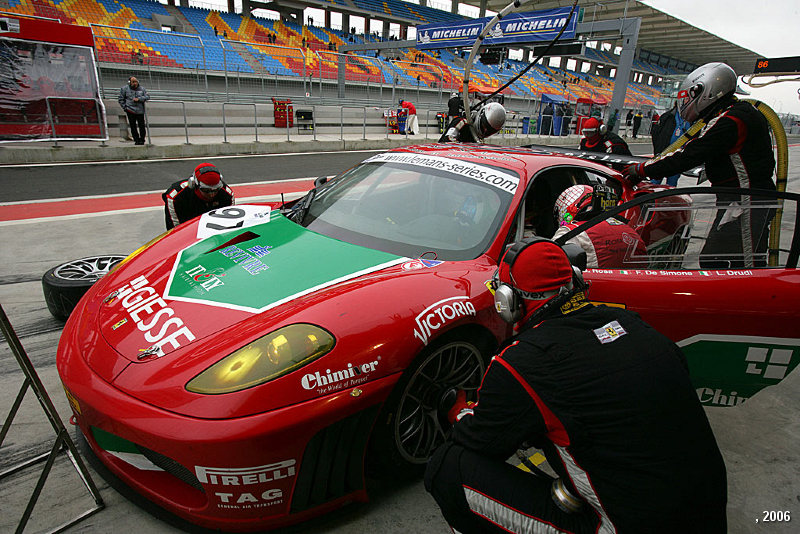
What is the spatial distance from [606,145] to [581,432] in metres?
5.82

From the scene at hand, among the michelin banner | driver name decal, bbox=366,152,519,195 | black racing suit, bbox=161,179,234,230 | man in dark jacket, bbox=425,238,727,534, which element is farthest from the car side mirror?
the michelin banner

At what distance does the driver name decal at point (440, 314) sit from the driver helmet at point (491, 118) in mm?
3296

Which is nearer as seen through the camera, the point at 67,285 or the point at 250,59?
the point at 67,285

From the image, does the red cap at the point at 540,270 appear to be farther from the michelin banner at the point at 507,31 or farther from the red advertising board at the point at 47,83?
the michelin banner at the point at 507,31

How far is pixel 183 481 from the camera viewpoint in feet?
5.56

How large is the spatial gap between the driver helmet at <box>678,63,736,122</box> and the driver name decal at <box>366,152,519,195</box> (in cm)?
161

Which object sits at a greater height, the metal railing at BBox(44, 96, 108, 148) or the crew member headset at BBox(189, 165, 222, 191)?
the metal railing at BBox(44, 96, 108, 148)

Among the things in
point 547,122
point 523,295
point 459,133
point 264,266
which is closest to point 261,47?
point 547,122

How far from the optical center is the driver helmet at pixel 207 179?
149 inches

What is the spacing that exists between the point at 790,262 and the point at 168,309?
313cm

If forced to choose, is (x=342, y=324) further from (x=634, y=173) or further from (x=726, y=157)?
(x=726, y=157)

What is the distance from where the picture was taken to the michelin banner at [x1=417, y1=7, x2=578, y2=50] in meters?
16.4

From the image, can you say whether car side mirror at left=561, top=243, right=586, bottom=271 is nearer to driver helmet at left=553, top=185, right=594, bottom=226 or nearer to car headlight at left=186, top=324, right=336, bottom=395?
driver helmet at left=553, top=185, right=594, bottom=226

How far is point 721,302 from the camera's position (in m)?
2.31
